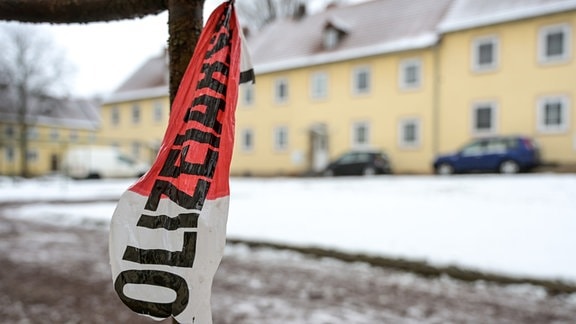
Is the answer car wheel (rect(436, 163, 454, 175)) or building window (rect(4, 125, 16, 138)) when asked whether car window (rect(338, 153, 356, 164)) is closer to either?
car wheel (rect(436, 163, 454, 175))

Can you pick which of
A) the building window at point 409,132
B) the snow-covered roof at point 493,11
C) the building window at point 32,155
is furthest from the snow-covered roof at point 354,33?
the building window at point 32,155

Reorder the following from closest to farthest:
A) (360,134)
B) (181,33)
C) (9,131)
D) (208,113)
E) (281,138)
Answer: (208,113) → (181,33) → (360,134) → (281,138) → (9,131)

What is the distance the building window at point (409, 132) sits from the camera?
21891mm

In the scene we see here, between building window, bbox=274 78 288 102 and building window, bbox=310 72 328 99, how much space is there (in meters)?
1.89

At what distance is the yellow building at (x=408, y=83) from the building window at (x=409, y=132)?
5 cm

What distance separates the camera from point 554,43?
1866 centimetres

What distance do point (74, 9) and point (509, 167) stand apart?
61.4 ft

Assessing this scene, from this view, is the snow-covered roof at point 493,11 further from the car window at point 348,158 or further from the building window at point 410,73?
the car window at point 348,158

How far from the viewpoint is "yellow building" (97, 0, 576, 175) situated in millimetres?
18781

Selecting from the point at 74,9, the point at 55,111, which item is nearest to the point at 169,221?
the point at 74,9

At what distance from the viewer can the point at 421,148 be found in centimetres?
2170

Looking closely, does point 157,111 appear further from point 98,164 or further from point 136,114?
point 98,164

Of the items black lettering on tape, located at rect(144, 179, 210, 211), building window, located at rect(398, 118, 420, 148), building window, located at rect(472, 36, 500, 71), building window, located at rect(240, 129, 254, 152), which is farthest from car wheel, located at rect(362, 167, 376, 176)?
black lettering on tape, located at rect(144, 179, 210, 211)

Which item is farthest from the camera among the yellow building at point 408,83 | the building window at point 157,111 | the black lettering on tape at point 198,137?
the building window at point 157,111
